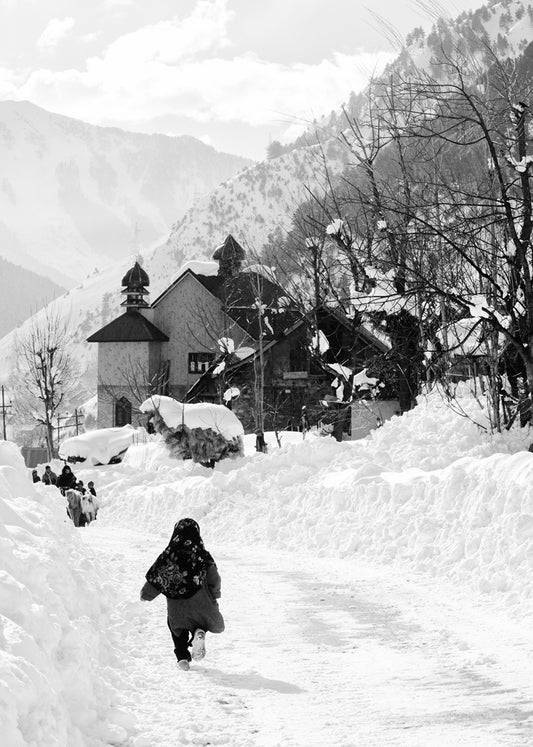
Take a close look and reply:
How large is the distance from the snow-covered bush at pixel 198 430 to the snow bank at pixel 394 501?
2662mm

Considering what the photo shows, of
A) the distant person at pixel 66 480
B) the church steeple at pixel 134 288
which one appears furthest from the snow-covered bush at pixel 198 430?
the church steeple at pixel 134 288

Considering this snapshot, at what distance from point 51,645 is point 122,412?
46486 mm

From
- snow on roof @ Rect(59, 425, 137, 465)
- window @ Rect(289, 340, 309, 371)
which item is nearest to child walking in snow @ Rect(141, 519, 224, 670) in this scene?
snow on roof @ Rect(59, 425, 137, 465)

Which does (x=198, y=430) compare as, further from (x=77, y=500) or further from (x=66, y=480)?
(x=77, y=500)

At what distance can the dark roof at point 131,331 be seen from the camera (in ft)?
167

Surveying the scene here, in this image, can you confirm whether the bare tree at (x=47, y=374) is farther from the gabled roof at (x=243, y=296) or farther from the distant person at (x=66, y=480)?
the distant person at (x=66, y=480)

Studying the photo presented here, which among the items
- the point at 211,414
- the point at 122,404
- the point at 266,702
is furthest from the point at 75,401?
the point at 266,702

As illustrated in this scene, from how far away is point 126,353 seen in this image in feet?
169

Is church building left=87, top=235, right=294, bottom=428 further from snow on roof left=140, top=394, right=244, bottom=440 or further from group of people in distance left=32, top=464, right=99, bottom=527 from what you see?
group of people in distance left=32, top=464, right=99, bottom=527

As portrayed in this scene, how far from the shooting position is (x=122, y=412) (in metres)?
51.7

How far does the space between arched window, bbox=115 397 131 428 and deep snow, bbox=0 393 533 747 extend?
32.5m

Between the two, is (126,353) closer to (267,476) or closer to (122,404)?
(122,404)

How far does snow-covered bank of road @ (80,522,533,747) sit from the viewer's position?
18.4 ft

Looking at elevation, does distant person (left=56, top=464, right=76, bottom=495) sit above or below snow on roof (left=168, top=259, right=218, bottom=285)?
below
